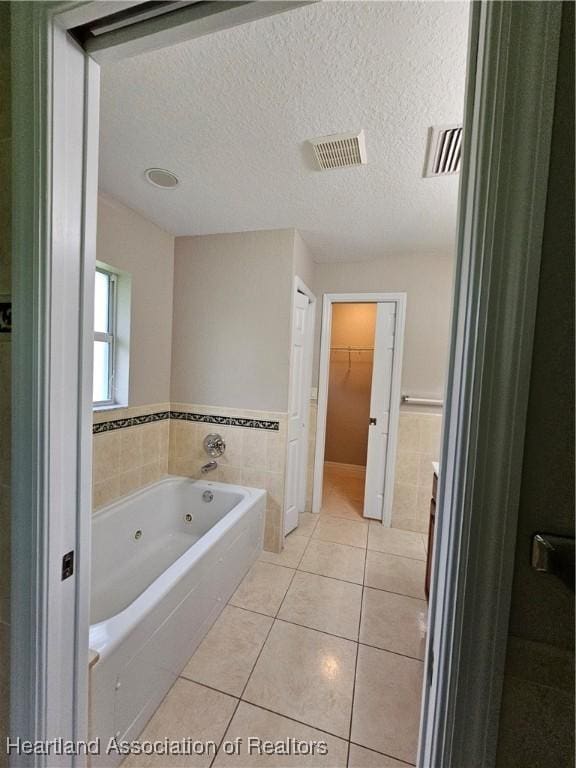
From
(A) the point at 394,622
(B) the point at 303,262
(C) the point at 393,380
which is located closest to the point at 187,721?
(A) the point at 394,622

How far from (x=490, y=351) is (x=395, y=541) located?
272cm

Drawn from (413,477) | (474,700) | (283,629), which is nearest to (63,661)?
(474,700)

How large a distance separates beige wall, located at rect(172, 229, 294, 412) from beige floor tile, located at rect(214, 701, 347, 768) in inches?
63.8

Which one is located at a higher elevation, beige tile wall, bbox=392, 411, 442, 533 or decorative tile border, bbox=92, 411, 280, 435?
decorative tile border, bbox=92, 411, 280, 435

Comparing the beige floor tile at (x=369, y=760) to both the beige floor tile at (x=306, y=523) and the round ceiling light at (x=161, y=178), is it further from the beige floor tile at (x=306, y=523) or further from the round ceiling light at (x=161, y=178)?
the round ceiling light at (x=161, y=178)

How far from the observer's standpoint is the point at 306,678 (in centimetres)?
146

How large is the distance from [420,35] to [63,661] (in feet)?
6.58

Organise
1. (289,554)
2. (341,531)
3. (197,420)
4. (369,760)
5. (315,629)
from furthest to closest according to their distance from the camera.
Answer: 1. (341,531)
2. (197,420)
3. (289,554)
4. (315,629)
5. (369,760)

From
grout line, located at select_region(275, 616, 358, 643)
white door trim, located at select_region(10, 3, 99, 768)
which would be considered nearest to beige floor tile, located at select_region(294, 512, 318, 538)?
grout line, located at select_region(275, 616, 358, 643)

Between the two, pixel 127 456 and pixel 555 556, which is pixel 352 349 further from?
pixel 555 556

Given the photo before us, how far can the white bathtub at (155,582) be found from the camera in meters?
1.11

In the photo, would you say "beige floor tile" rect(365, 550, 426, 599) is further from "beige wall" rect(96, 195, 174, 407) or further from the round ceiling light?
the round ceiling light

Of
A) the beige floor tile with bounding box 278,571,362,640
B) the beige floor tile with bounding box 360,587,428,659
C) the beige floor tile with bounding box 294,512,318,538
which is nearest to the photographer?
the beige floor tile with bounding box 360,587,428,659

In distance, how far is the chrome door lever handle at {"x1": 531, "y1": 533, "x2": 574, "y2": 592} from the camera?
1.42ft
